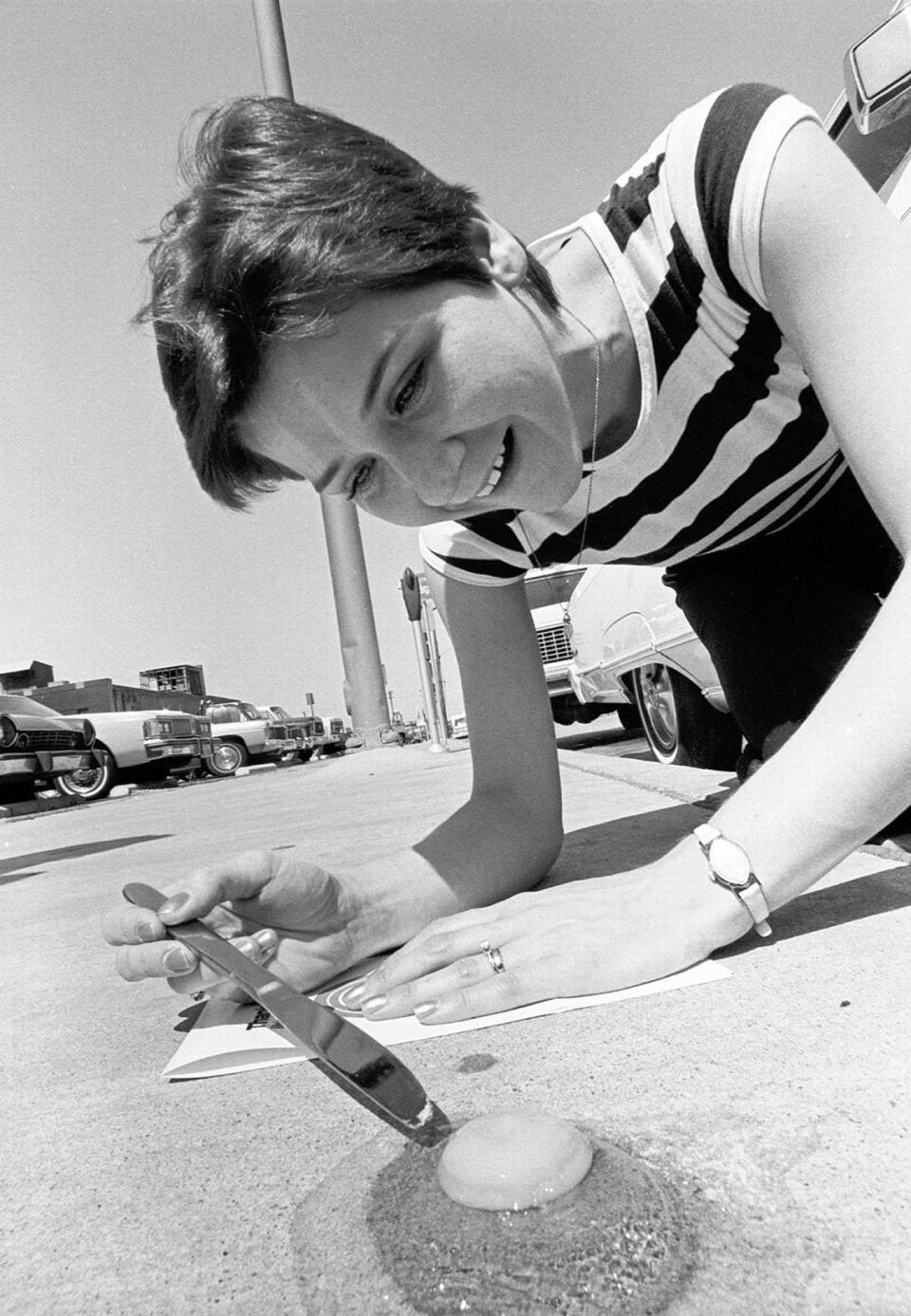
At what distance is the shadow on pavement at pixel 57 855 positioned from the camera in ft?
11.8

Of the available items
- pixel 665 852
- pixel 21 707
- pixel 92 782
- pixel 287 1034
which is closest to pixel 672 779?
pixel 665 852

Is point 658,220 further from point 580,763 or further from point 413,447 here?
point 580,763

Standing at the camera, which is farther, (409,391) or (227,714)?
(227,714)

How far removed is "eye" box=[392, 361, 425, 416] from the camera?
113 cm

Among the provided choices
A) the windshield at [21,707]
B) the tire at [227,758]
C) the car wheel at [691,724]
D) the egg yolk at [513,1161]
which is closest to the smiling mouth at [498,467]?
the egg yolk at [513,1161]

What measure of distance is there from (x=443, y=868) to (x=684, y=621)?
2.29 m

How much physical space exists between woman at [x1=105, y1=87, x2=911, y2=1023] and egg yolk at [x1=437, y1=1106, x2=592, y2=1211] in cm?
36

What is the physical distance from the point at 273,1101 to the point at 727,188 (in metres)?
1.11

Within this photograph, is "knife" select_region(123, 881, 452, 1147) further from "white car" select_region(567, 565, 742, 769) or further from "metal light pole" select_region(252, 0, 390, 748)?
"metal light pole" select_region(252, 0, 390, 748)

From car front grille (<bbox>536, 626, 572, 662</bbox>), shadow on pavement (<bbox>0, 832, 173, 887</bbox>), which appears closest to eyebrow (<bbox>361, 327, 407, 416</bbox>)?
shadow on pavement (<bbox>0, 832, 173, 887</bbox>)

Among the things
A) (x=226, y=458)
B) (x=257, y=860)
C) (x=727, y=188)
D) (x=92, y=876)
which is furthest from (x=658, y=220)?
(x=92, y=876)

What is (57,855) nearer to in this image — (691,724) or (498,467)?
(691,724)

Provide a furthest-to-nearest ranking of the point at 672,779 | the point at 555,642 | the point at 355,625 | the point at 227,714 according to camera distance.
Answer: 1. the point at 227,714
2. the point at 355,625
3. the point at 555,642
4. the point at 672,779

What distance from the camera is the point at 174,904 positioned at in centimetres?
99
